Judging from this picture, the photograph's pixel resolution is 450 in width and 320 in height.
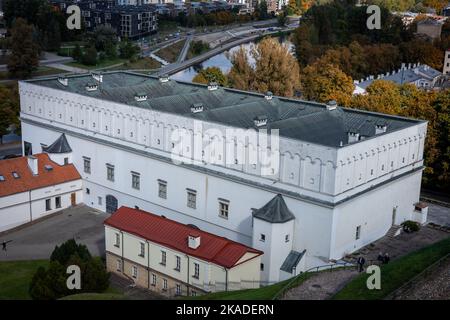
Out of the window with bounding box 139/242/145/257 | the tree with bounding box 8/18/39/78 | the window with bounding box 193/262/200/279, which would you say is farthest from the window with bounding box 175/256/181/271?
the tree with bounding box 8/18/39/78

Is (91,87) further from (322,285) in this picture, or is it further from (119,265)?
(322,285)

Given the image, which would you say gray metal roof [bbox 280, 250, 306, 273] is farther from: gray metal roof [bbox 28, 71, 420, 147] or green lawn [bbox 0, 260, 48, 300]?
green lawn [bbox 0, 260, 48, 300]

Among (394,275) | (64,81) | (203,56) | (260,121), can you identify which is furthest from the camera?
(203,56)

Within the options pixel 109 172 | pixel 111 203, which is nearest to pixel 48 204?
pixel 111 203

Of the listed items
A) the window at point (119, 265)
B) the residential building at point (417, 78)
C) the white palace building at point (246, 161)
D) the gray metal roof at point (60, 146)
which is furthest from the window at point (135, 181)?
the residential building at point (417, 78)

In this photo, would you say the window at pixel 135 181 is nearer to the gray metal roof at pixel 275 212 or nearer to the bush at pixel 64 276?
the bush at pixel 64 276
